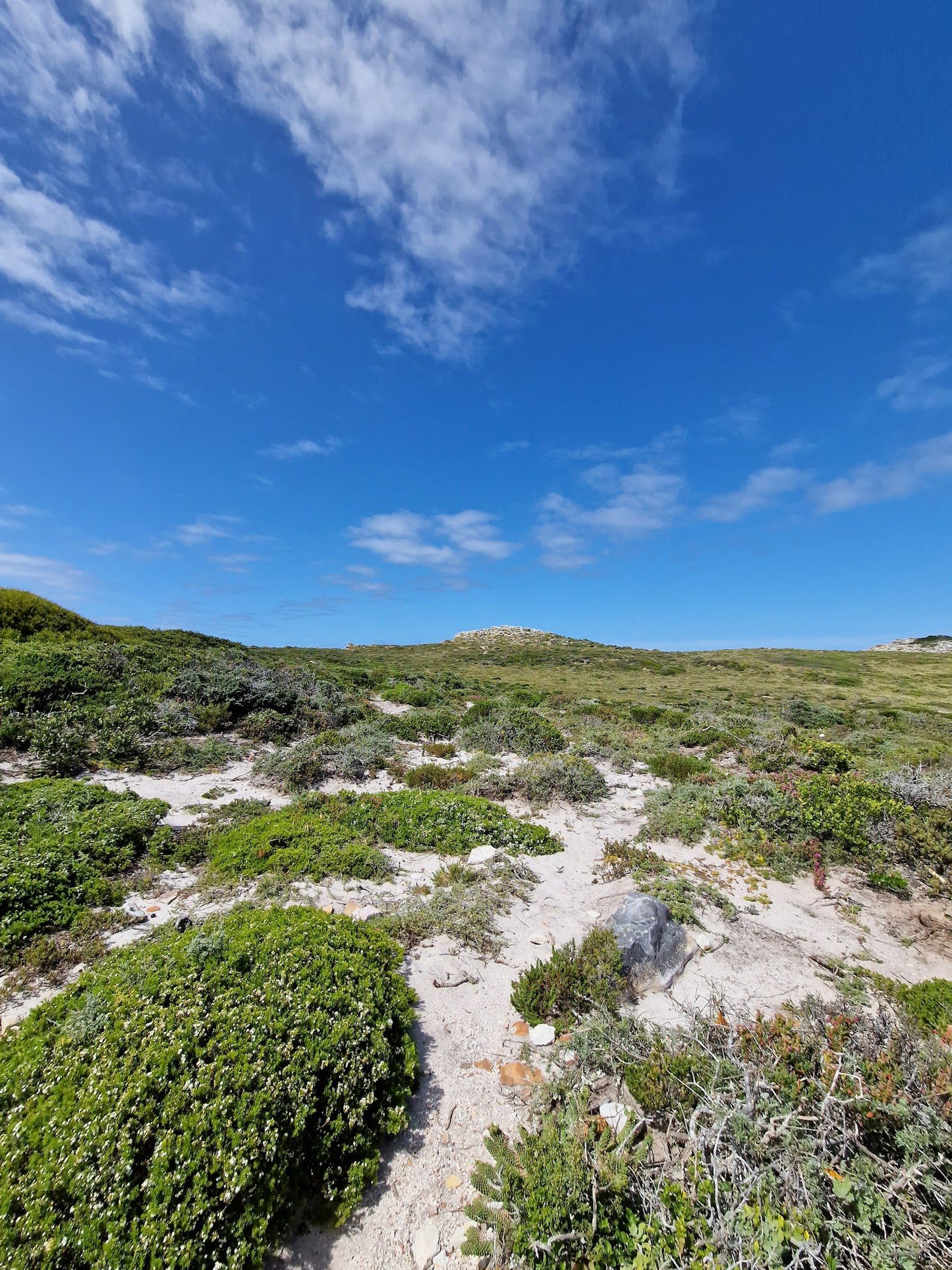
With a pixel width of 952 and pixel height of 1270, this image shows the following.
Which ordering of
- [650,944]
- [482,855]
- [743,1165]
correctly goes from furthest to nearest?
[482,855], [650,944], [743,1165]

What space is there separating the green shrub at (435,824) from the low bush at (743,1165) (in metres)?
4.91

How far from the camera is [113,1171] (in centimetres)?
309

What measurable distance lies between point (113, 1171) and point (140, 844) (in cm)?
628

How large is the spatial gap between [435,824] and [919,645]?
90213 mm

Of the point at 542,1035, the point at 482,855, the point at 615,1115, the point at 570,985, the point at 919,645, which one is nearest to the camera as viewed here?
the point at 615,1115

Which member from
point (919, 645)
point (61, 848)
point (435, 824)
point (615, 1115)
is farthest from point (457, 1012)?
point (919, 645)

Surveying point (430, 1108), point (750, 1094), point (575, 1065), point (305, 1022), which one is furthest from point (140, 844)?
point (750, 1094)

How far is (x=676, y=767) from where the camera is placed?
13852 mm

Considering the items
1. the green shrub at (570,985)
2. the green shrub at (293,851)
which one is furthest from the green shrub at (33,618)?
the green shrub at (570,985)

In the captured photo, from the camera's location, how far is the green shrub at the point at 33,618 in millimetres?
18828

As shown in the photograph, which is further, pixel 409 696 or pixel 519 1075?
pixel 409 696

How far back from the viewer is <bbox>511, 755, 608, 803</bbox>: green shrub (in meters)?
12.1

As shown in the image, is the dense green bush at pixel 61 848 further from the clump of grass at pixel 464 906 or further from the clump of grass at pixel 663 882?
the clump of grass at pixel 663 882

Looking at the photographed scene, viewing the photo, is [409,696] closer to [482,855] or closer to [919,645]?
[482,855]
